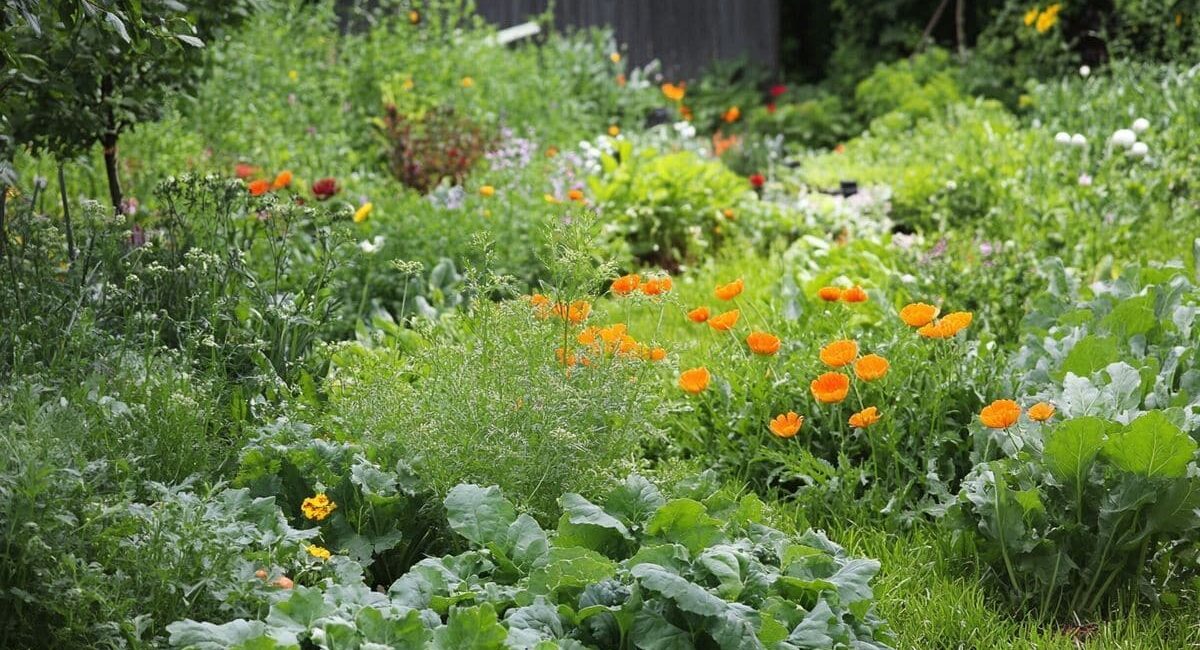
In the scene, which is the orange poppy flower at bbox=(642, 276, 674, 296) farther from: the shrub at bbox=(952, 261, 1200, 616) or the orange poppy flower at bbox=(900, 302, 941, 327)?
the shrub at bbox=(952, 261, 1200, 616)

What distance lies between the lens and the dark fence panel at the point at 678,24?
429 inches

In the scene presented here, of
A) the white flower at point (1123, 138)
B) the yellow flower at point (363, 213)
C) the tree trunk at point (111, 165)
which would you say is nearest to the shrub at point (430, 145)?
the yellow flower at point (363, 213)

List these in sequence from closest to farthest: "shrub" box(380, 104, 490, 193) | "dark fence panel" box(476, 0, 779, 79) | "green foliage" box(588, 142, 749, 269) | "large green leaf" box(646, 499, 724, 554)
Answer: "large green leaf" box(646, 499, 724, 554)
"green foliage" box(588, 142, 749, 269)
"shrub" box(380, 104, 490, 193)
"dark fence panel" box(476, 0, 779, 79)

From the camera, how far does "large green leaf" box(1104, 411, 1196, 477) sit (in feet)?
8.65

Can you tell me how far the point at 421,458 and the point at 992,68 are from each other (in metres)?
8.22

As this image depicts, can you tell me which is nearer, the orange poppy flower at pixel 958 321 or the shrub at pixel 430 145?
the orange poppy flower at pixel 958 321

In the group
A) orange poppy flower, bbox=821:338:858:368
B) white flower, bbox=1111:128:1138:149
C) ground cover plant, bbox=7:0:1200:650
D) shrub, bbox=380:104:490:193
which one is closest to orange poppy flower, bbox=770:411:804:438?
Result: ground cover plant, bbox=7:0:1200:650

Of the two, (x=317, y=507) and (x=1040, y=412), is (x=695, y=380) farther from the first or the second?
(x=317, y=507)

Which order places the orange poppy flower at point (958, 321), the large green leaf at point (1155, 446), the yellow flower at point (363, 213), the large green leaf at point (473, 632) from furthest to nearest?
1. the yellow flower at point (363, 213)
2. the orange poppy flower at point (958, 321)
3. the large green leaf at point (1155, 446)
4. the large green leaf at point (473, 632)

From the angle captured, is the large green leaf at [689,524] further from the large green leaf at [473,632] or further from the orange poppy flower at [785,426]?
the orange poppy flower at [785,426]

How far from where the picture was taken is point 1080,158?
660 cm

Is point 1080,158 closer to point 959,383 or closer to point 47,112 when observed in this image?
point 959,383

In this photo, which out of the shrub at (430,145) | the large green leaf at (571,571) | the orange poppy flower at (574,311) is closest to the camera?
the large green leaf at (571,571)

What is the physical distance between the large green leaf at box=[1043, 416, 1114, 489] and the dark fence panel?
8.72 meters
